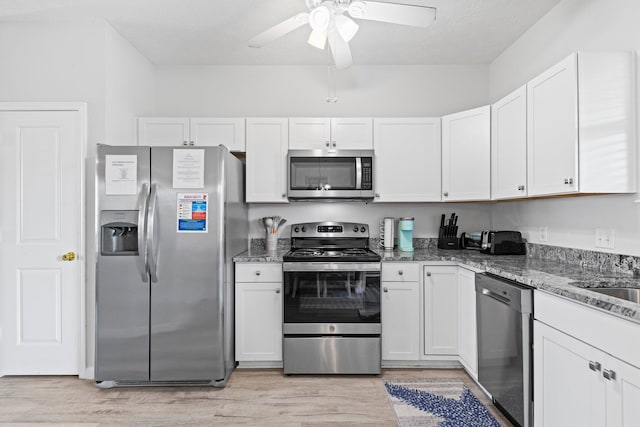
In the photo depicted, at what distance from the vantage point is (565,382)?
63.4 inches

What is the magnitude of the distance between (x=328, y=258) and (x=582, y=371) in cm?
168

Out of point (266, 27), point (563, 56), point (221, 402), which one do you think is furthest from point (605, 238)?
point (266, 27)

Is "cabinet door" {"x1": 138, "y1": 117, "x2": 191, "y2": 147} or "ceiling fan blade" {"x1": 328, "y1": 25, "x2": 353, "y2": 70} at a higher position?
"ceiling fan blade" {"x1": 328, "y1": 25, "x2": 353, "y2": 70}

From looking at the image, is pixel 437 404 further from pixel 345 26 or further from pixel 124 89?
pixel 124 89

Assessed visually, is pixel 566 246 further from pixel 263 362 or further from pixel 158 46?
pixel 158 46

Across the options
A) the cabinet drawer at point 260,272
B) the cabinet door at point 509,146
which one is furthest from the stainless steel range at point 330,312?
the cabinet door at point 509,146

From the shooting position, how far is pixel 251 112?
141 inches

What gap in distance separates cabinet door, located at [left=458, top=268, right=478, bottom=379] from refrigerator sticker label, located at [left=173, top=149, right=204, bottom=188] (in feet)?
6.69

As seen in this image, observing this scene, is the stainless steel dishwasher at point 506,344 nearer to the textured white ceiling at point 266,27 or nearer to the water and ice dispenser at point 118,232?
the textured white ceiling at point 266,27

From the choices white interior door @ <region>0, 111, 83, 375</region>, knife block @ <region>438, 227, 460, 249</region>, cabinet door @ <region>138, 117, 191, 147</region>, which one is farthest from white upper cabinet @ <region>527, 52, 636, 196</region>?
white interior door @ <region>0, 111, 83, 375</region>

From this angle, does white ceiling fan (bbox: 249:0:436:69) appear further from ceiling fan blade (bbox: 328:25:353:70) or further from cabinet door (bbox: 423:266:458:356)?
cabinet door (bbox: 423:266:458:356)

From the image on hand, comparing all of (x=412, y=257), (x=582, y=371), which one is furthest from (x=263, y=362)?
(x=582, y=371)

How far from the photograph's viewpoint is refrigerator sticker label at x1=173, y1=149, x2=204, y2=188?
257 cm

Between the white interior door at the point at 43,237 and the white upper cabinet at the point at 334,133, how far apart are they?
1.76m
